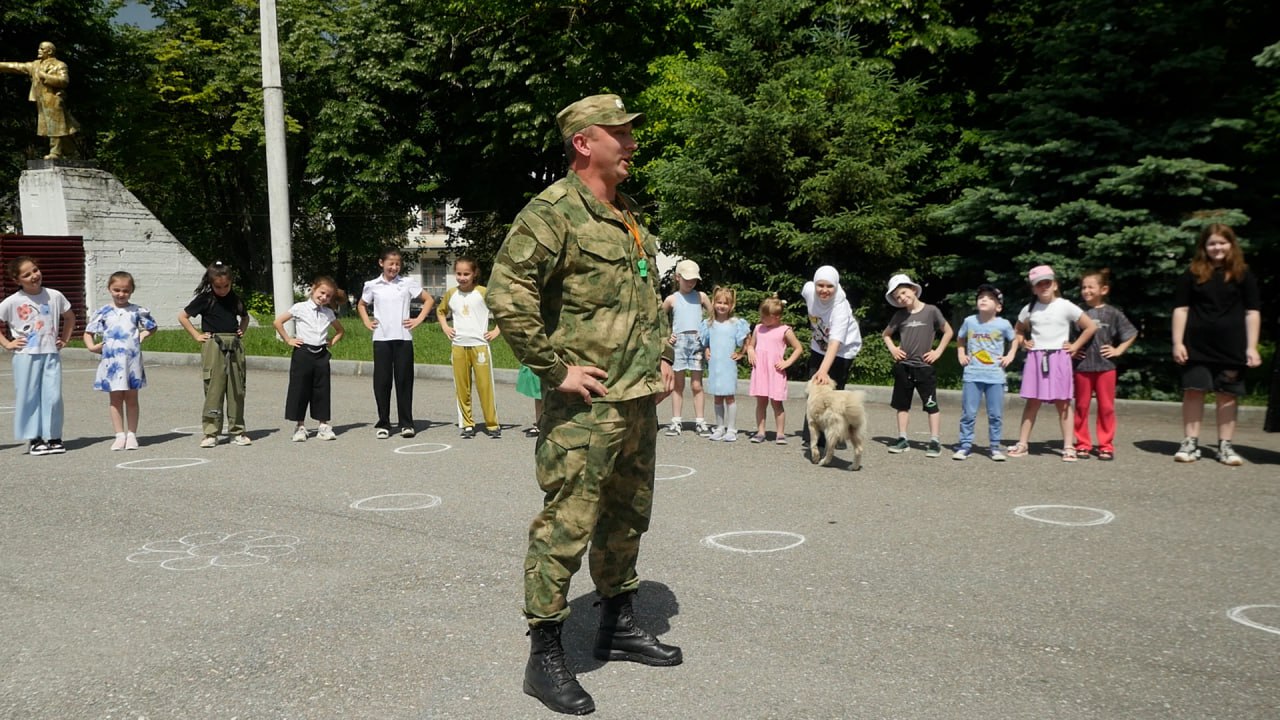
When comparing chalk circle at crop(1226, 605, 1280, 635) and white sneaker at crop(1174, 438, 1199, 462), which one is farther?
white sneaker at crop(1174, 438, 1199, 462)

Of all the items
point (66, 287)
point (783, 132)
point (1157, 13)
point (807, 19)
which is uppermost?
point (807, 19)

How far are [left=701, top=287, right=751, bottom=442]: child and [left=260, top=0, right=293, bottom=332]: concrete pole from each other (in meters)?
11.3

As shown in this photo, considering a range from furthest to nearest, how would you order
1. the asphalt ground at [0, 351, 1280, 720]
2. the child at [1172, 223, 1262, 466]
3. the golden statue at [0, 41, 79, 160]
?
the golden statue at [0, 41, 79, 160] < the child at [1172, 223, 1262, 466] < the asphalt ground at [0, 351, 1280, 720]

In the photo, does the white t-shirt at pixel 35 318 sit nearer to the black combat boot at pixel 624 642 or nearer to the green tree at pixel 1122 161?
the black combat boot at pixel 624 642

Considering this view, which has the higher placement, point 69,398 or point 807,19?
point 807,19

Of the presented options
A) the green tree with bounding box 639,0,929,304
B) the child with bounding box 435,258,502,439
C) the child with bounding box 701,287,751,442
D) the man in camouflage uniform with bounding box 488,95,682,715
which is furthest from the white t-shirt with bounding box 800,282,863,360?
the green tree with bounding box 639,0,929,304

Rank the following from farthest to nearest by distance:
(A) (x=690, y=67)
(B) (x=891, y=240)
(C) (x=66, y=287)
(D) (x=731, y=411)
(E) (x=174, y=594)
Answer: (C) (x=66, y=287), (A) (x=690, y=67), (B) (x=891, y=240), (D) (x=731, y=411), (E) (x=174, y=594)

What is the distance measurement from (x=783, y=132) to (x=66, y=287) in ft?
60.5

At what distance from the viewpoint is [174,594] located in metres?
5.12

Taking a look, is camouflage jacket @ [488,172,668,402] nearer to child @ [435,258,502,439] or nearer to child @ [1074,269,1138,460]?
child @ [1074,269,1138,460]

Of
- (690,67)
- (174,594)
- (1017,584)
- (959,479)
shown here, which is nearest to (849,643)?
(1017,584)

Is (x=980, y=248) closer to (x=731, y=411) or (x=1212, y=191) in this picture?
Answer: (x=1212, y=191)

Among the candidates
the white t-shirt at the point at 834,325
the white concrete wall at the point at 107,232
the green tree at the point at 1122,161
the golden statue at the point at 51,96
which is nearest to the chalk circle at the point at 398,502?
the white t-shirt at the point at 834,325

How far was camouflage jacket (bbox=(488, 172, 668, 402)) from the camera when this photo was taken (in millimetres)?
3631
